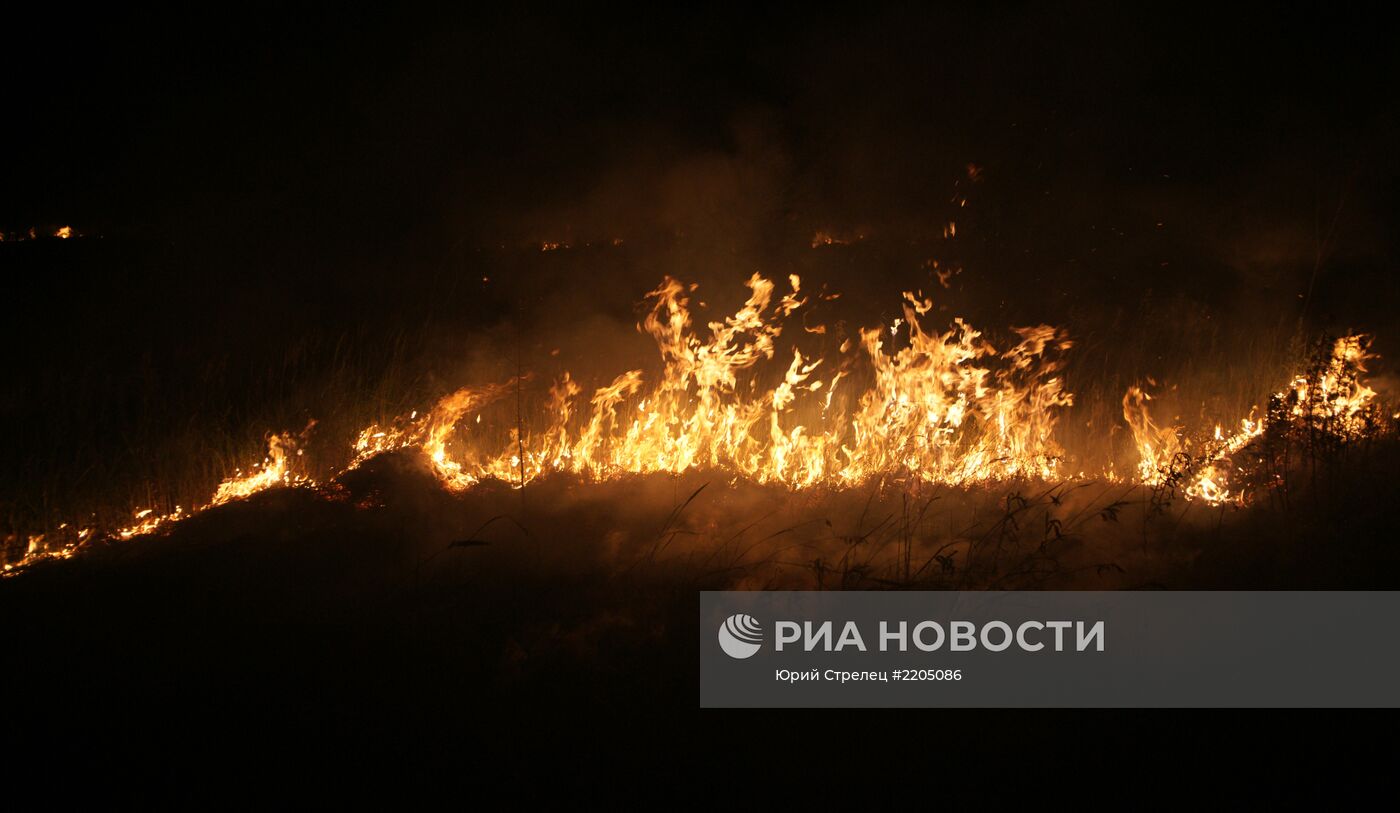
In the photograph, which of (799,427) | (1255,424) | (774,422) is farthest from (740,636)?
(1255,424)

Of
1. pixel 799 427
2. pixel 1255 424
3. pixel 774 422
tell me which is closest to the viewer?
pixel 1255 424

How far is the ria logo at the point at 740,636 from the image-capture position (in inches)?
130

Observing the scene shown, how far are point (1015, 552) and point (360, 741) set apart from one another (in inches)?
114

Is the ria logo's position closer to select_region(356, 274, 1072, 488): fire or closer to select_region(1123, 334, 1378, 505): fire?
select_region(356, 274, 1072, 488): fire

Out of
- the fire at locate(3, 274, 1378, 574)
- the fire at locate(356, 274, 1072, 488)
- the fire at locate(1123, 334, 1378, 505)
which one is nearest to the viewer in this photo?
the fire at locate(1123, 334, 1378, 505)

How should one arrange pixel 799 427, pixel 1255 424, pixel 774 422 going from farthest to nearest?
pixel 799 427, pixel 774 422, pixel 1255 424

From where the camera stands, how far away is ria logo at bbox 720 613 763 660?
331 centimetres

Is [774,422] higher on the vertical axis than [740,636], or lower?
higher

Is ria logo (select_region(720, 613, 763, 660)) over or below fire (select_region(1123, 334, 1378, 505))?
below

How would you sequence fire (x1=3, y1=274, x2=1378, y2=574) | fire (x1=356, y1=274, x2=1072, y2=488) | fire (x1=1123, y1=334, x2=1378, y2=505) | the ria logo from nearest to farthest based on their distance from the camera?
the ria logo < fire (x1=1123, y1=334, x2=1378, y2=505) < fire (x1=3, y1=274, x2=1378, y2=574) < fire (x1=356, y1=274, x2=1072, y2=488)

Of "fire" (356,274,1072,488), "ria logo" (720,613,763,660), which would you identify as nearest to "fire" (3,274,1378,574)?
"fire" (356,274,1072,488)

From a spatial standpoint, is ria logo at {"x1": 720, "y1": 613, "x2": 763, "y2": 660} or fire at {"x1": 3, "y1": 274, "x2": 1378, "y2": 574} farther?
fire at {"x1": 3, "y1": 274, "x2": 1378, "y2": 574}

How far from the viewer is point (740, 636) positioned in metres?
3.37

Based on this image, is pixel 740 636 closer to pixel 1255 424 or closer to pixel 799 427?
pixel 799 427
